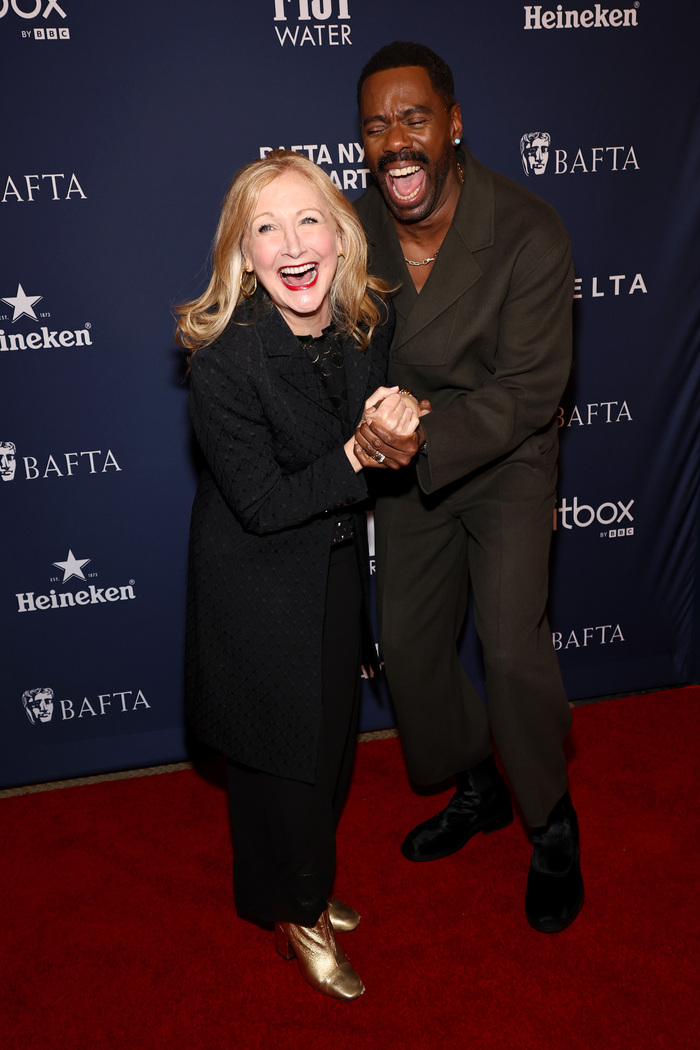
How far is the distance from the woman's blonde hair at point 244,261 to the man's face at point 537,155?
1.10 metres

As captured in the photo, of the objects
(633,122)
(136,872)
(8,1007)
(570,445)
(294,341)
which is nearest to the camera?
(294,341)

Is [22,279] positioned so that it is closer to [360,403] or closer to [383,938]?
[360,403]

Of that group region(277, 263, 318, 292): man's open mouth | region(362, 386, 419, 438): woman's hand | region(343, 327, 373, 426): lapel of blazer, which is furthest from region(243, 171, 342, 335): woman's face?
region(362, 386, 419, 438): woman's hand

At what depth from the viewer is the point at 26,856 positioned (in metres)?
2.73

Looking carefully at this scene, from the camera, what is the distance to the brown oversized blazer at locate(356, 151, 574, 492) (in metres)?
2.15

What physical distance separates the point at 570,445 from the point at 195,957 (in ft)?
6.68

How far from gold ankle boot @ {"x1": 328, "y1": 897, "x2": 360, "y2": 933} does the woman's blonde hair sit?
57.3 inches

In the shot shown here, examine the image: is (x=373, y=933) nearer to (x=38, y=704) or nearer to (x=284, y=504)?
(x=284, y=504)

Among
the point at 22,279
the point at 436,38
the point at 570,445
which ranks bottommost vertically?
the point at 570,445

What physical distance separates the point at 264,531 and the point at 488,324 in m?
0.78

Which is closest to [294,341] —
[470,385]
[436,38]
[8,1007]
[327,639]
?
[470,385]

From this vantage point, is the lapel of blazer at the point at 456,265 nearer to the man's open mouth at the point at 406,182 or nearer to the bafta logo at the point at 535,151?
the man's open mouth at the point at 406,182

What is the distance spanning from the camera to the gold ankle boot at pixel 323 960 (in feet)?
7.00

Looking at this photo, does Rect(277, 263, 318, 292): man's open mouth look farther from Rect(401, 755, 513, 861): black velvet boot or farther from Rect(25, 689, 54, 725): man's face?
Rect(25, 689, 54, 725): man's face
